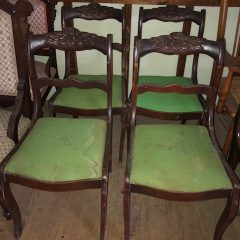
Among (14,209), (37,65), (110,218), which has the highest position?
(37,65)

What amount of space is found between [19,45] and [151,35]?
3.76ft

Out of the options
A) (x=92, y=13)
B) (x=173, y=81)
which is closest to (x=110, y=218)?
(x=173, y=81)

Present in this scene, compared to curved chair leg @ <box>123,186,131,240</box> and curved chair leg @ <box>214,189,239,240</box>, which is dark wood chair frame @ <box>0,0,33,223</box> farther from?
curved chair leg @ <box>214,189,239,240</box>

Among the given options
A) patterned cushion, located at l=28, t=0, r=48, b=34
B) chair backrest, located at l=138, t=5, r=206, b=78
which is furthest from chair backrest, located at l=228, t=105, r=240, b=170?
patterned cushion, located at l=28, t=0, r=48, b=34

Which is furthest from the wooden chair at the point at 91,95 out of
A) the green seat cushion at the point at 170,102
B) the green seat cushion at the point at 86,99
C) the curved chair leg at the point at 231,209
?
the curved chair leg at the point at 231,209

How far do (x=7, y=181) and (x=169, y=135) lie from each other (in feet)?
2.61

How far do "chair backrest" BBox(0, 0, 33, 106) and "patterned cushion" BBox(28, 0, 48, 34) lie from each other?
56 cm

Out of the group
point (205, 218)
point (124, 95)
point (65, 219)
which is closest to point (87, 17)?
point (124, 95)

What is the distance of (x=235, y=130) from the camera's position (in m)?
1.50

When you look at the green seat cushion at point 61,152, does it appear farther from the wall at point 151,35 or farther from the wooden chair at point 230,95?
the wall at point 151,35

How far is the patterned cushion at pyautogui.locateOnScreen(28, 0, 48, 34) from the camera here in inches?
83.9

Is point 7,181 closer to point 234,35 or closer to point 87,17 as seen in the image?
point 87,17

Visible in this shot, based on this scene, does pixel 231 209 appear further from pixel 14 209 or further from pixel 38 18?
pixel 38 18

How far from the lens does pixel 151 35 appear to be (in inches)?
94.7
